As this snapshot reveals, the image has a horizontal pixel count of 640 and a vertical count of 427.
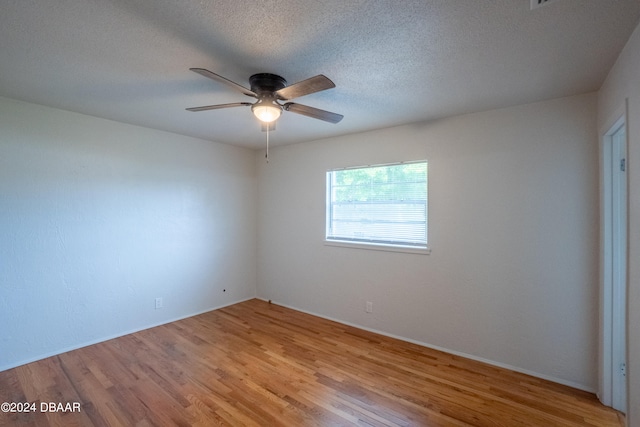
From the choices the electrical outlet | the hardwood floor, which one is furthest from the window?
the hardwood floor

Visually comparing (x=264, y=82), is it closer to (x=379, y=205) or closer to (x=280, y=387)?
(x=379, y=205)

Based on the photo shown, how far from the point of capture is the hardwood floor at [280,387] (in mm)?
1943

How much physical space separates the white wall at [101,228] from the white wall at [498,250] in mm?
1879

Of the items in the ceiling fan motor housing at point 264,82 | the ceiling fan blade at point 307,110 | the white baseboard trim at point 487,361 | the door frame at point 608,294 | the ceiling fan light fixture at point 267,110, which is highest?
the ceiling fan motor housing at point 264,82

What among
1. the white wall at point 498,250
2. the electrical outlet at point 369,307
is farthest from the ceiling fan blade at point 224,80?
the electrical outlet at point 369,307

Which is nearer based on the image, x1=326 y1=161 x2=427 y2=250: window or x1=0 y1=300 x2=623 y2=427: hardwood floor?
x1=0 y1=300 x2=623 y2=427: hardwood floor

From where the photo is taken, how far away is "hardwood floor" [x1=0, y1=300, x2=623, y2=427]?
194 cm

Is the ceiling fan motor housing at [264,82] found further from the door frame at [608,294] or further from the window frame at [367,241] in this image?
the door frame at [608,294]

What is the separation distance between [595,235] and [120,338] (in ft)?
15.4

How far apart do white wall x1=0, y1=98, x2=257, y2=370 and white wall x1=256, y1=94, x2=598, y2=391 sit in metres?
1.88

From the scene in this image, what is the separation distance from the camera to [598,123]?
220 cm

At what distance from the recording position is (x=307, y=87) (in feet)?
5.50

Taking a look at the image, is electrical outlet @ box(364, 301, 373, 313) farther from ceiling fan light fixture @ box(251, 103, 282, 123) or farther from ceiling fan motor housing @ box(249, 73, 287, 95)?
ceiling fan motor housing @ box(249, 73, 287, 95)

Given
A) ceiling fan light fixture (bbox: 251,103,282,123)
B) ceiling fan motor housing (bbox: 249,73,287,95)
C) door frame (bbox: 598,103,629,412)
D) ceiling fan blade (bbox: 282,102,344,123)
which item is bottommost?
door frame (bbox: 598,103,629,412)
